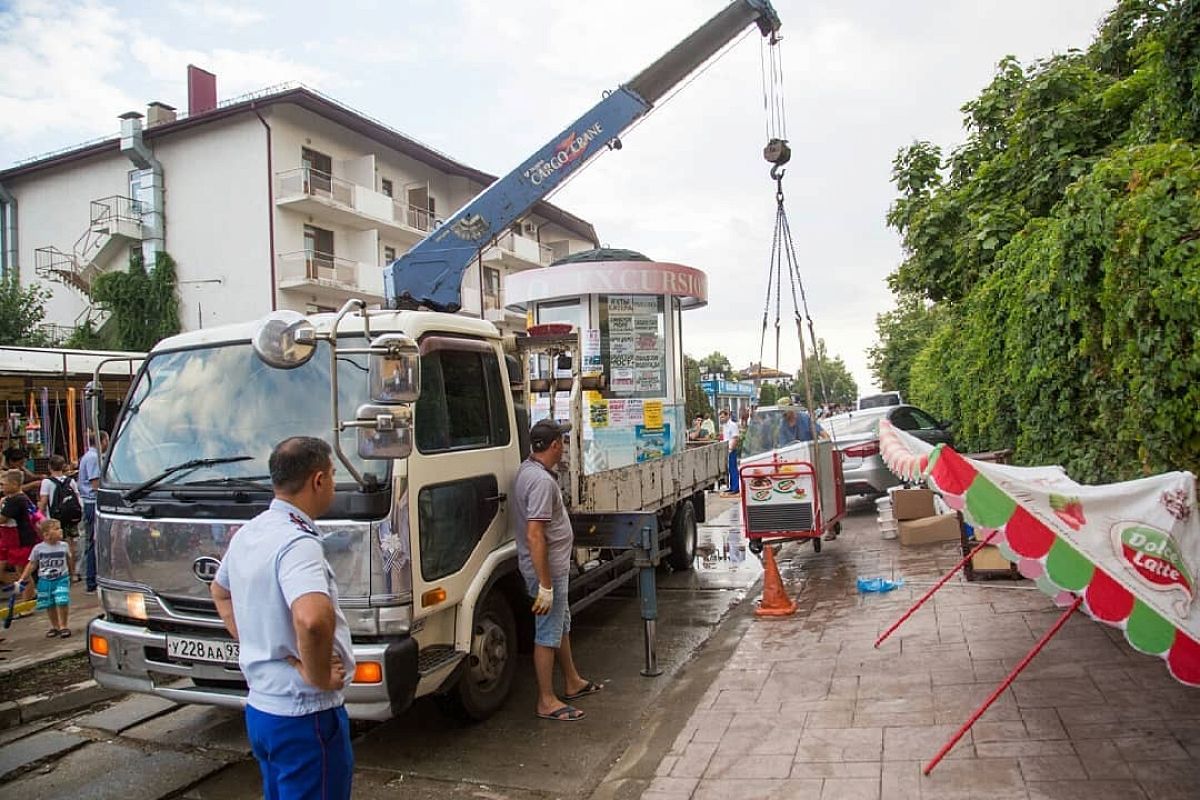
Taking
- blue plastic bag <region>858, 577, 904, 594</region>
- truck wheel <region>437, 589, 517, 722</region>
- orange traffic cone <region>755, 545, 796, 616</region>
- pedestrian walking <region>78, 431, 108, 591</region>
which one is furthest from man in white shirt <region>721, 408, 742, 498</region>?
pedestrian walking <region>78, 431, 108, 591</region>

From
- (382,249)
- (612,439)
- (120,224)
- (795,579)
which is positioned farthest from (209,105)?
(795,579)

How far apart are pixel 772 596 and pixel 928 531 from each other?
3.55 metres

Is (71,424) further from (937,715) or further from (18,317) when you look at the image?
(18,317)

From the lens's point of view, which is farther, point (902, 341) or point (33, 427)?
point (902, 341)

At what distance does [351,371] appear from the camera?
458cm

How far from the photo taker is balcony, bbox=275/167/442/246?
26.4 m

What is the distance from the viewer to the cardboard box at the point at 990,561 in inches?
308

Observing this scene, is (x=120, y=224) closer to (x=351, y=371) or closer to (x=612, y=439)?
(x=612, y=439)

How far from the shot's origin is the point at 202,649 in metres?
4.37

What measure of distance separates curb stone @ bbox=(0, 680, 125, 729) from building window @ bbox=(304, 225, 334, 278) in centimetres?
2228

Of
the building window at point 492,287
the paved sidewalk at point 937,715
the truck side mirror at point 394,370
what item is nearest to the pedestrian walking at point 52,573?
the truck side mirror at point 394,370

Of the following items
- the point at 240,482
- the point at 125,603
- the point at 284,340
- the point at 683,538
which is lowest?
the point at 683,538

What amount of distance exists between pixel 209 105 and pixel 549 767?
1228 inches

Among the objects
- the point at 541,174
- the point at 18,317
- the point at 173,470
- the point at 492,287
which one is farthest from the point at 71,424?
the point at 492,287
